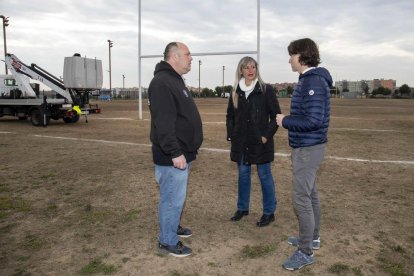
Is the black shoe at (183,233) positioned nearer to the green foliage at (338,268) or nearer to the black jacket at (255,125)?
the black jacket at (255,125)

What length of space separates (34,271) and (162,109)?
1848 mm

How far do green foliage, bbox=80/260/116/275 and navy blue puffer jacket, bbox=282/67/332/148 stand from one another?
6.45 feet

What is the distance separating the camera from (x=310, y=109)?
9.98ft

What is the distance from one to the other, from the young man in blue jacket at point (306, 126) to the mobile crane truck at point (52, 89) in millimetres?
15211

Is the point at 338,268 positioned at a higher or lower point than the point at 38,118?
lower

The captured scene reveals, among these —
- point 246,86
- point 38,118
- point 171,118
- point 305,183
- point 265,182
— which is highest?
point 246,86

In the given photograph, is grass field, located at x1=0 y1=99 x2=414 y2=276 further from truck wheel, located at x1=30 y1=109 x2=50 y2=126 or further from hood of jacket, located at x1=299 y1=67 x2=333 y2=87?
truck wheel, located at x1=30 y1=109 x2=50 y2=126

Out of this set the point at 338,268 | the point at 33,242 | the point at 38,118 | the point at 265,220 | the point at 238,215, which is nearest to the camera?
the point at 338,268

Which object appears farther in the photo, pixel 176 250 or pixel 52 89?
pixel 52 89

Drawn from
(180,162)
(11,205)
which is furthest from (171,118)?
(11,205)

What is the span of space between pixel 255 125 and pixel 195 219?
141 centimetres

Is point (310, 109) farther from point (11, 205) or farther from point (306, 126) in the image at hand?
point (11, 205)

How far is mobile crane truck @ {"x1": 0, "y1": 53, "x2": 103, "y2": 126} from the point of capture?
16719mm

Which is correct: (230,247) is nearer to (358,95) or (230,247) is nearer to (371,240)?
(371,240)
